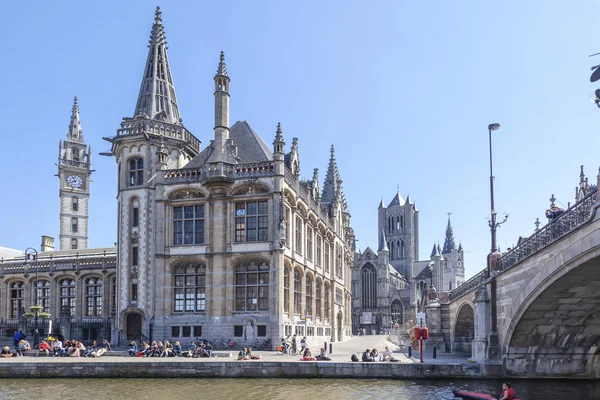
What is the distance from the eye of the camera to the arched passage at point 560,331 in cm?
2406

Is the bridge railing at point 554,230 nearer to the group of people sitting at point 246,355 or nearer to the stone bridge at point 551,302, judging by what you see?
the stone bridge at point 551,302

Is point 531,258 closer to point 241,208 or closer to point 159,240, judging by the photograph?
point 241,208

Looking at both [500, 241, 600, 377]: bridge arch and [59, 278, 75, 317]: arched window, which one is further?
[59, 278, 75, 317]: arched window

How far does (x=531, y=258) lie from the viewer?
25000 mm

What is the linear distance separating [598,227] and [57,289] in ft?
173

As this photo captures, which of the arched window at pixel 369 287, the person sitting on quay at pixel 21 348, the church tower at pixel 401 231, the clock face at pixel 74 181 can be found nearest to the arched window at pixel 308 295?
the person sitting on quay at pixel 21 348

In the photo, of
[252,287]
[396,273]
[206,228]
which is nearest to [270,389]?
[252,287]

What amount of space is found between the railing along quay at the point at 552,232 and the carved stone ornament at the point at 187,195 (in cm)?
2382

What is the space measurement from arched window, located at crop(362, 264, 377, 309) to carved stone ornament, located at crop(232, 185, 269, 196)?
295ft

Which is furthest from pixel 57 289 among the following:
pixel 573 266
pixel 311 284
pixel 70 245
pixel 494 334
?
pixel 573 266

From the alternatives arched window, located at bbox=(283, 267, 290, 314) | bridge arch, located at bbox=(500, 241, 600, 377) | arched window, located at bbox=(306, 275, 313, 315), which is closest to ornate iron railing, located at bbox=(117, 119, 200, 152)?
arched window, located at bbox=(283, 267, 290, 314)

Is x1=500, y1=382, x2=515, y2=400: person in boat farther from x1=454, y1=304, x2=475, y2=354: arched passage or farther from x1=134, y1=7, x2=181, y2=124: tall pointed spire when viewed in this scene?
x1=134, y1=7, x2=181, y2=124: tall pointed spire

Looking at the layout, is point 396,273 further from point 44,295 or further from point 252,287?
point 252,287

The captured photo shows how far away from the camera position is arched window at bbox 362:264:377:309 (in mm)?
132625
